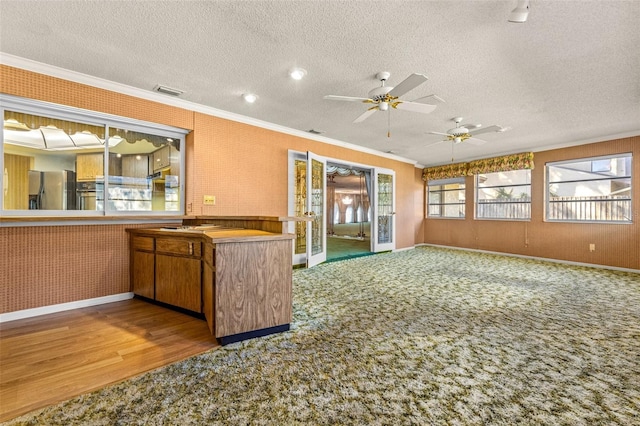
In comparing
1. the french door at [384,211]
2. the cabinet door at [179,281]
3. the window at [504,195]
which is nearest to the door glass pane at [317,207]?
the french door at [384,211]

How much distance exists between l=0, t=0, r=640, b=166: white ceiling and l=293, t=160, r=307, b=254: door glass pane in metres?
1.44

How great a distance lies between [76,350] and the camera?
2145mm

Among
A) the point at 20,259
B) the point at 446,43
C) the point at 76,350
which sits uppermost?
the point at 446,43

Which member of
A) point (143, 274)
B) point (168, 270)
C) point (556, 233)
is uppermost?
point (556, 233)

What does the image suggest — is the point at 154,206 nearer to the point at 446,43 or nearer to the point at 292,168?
the point at 292,168

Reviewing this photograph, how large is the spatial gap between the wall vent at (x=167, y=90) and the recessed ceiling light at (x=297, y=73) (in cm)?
149

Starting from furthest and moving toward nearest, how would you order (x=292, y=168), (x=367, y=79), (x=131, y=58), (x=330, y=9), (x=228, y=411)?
(x=292, y=168), (x=367, y=79), (x=131, y=58), (x=330, y=9), (x=228, y=411)

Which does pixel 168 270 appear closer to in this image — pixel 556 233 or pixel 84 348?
pixel 84 348

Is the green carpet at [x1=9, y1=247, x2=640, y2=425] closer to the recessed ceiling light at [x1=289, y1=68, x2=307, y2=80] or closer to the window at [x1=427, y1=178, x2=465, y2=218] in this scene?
the recessed ceiling light at [x1=289, y1=68, x2=307, y2=80]

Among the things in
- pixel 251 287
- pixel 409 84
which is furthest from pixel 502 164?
pixel 251 287

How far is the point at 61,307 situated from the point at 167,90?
2.70 m

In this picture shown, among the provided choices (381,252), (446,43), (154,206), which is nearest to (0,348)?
(154,206)

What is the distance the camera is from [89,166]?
3.25 metres

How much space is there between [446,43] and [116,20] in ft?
8.93
